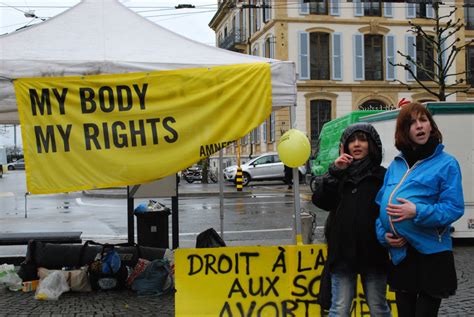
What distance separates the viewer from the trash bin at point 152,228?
26.4 ft

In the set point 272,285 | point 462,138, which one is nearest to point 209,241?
point 272,285

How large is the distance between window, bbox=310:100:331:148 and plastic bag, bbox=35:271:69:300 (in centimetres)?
3217

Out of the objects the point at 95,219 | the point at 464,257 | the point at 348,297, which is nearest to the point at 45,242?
the point at 348,297

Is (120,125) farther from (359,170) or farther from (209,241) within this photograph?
(359,170)

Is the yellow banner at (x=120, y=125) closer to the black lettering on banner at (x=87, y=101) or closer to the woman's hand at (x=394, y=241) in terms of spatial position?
the black lettering on banner at (x=87, y=101)

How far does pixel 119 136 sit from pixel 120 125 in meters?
0.11

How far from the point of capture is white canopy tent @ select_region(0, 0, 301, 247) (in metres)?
5.58

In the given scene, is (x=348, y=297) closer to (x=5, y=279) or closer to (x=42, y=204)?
(x=5, y=279)

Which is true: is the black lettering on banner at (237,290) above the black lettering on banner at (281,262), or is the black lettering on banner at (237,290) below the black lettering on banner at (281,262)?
below

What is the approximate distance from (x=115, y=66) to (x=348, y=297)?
3252 millimetres

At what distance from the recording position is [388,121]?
10719 mm

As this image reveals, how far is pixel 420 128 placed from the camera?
11.3 ft

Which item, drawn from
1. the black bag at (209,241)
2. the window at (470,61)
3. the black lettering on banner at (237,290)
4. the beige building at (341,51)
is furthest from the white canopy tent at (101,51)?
the window at (470,61)

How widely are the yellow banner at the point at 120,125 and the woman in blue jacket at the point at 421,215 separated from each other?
7.77 feet
